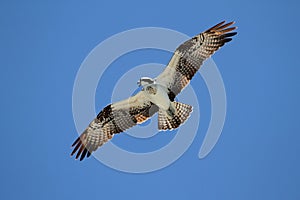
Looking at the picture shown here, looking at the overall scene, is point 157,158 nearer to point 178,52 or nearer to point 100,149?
point 100,149

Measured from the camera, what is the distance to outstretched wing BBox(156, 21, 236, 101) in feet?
55.7

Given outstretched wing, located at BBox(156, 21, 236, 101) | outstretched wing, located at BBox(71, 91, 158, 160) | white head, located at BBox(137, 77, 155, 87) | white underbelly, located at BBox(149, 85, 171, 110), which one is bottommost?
outstretched wing, located at BBox(71, 91, 158, 160)

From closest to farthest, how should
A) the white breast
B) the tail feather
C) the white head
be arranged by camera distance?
the white head → the white breast → the tail feather

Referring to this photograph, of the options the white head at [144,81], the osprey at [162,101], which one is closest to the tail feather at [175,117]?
the osprey at [162,101]

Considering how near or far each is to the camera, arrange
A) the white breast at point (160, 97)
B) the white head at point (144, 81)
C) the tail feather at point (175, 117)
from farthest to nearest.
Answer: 1. the tail feather at point (175, 117)
2. the white breast at point (160, 97)
3. the white head at point (144, 81)

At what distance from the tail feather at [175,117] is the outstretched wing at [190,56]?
322mm

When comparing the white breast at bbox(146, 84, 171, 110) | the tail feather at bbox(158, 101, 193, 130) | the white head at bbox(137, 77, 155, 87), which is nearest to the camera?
the white head at bbox(137, 77, 155, 87)

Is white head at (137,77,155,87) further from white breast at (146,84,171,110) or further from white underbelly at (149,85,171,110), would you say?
white underbelly at (149,85,171,110)

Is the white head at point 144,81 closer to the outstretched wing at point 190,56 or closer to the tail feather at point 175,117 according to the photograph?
the outstretched wing at point 190,56

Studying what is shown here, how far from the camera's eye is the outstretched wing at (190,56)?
16984 mm

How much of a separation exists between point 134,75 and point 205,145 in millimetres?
2658

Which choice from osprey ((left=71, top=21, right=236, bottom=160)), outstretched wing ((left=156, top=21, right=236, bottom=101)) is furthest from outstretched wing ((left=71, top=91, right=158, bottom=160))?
outstretched wing ((left=156, top=21, right=236, bottom=101))

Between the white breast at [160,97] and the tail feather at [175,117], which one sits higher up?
the white breast at [160,97]

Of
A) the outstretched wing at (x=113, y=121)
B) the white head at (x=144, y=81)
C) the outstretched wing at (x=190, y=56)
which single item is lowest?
the outstretched wing at (x=113, y=121)
